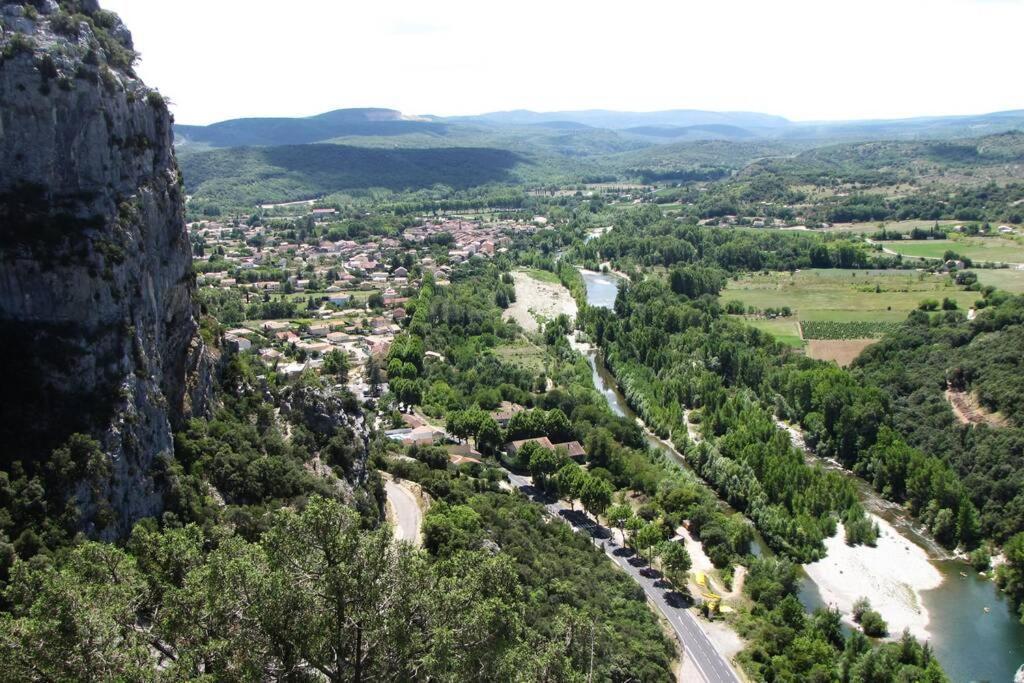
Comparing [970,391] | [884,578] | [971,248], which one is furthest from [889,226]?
[884,578]

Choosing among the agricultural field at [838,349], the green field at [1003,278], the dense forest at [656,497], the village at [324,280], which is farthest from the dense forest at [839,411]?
the village at [324,280]

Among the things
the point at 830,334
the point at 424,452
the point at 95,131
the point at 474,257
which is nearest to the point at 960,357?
the point at 830,334

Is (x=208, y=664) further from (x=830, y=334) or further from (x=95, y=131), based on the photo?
(x=830, y=334)

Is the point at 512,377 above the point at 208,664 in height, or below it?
below

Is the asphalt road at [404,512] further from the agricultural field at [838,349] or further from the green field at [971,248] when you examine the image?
the green field at [971,248]

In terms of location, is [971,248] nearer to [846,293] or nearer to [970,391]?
[846,293]

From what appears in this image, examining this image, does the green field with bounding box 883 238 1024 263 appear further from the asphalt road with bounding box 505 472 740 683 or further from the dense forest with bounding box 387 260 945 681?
the asphalt road with bounding box 505 472 740 683
